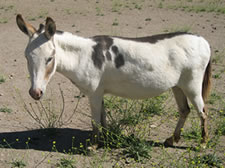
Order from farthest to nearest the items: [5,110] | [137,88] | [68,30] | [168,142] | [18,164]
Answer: [68,30] → [5,110] → [168,142] → [137,88] → [18,164]

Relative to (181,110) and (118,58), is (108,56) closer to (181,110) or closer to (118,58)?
(118,58)

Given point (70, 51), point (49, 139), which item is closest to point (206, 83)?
point (70, 51)

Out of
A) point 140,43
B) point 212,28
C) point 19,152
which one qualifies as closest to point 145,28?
point 212,28

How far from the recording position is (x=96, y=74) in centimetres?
349

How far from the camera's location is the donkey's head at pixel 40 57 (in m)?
3.03

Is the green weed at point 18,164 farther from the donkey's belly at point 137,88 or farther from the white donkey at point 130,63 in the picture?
the donkey's belly at point 137,88

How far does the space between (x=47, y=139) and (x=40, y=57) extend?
1744 millimetres

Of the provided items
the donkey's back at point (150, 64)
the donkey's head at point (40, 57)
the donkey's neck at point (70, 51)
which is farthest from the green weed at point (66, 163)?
the donkey's neck at point (70, 51)

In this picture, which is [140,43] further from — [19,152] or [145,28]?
[145,28]

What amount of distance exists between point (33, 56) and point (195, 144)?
2.84 m

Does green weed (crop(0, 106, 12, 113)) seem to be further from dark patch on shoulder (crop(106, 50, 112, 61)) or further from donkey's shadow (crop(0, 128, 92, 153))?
dark patch on shoulder (crop(106, 50, 112, 61))

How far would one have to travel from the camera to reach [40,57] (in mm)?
3055

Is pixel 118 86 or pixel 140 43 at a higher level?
pixel 140 43

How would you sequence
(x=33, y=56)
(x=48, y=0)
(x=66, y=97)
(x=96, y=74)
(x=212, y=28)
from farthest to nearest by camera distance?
1. (x=48, y=0)
2. (x=212, y=28)
3. (x=66, y=97)
4. (x=96, y=74)
5. (x=33, y=56)
